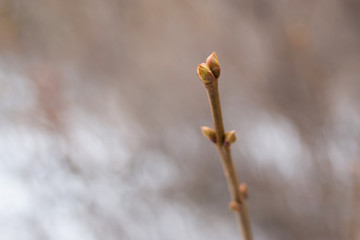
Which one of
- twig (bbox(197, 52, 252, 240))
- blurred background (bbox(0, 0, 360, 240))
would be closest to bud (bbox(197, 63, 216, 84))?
twig (bbox(197, 52, 252, 240))

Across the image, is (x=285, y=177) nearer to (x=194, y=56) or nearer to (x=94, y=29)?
(x=194, y=56)

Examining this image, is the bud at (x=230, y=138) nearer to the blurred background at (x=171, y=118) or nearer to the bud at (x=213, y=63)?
the bud at (x=213, y=63)

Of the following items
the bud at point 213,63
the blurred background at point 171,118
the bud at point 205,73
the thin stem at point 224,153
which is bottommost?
the thin stem at point 224,153

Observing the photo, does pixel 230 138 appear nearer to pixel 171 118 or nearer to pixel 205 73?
pixel 205 73

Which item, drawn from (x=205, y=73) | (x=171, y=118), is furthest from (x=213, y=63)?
(x=171, y=118)

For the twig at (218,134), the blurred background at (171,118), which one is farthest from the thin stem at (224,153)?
the blurred background at (171,118)

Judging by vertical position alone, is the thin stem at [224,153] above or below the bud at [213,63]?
below

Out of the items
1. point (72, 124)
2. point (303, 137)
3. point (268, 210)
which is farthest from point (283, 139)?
point (72, 124)
